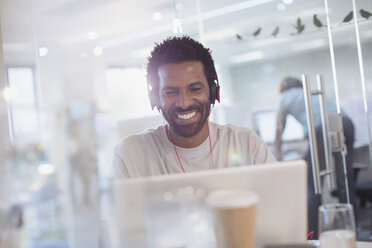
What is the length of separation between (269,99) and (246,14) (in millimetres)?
592

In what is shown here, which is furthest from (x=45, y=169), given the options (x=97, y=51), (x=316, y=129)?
(x=97, y=51)

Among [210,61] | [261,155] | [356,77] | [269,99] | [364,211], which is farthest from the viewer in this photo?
[364,211]

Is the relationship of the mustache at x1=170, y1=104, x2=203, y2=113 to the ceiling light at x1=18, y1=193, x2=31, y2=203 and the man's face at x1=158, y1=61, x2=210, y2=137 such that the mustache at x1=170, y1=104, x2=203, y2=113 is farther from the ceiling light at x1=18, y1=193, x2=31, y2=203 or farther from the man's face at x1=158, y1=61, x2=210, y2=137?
the ceiling light at x1=18, y1=193, x2=31, y2=203

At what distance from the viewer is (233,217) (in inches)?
37.3

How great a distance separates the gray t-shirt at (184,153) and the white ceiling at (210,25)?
122cm

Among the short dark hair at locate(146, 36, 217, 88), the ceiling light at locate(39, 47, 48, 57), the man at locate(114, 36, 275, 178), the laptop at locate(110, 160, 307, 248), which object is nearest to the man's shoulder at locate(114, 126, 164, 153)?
the man at locate(114, 36, 275, 178)

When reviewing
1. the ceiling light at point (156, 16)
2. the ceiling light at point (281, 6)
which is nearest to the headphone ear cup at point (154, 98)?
the ceiling light at point (281, 6)

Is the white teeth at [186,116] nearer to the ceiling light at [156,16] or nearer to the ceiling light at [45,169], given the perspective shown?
the ceiling light at [45,169]

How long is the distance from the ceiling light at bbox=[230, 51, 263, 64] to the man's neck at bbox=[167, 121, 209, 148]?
123cm

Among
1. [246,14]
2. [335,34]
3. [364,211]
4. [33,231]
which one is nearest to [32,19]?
[246,14]

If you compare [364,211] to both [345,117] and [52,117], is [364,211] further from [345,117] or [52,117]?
[52,117]

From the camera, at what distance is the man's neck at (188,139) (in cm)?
191

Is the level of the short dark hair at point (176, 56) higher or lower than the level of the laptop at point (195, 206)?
higher

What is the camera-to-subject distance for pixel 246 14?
116 inches
